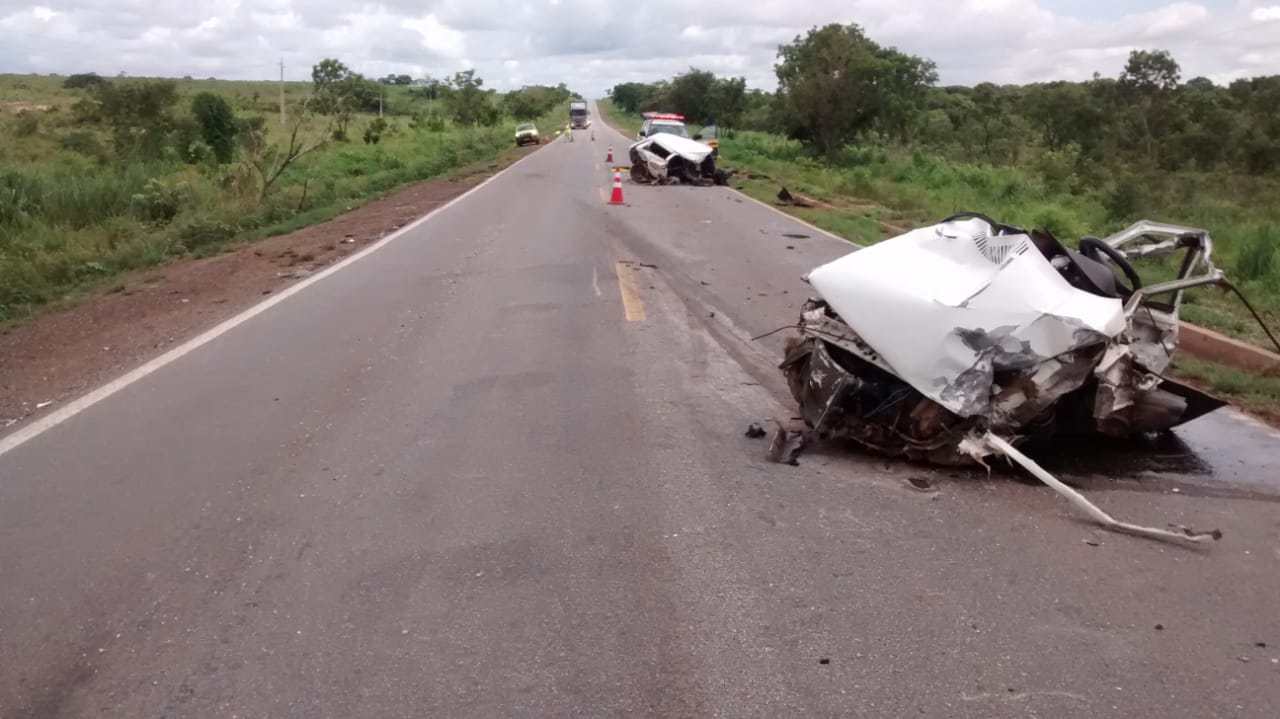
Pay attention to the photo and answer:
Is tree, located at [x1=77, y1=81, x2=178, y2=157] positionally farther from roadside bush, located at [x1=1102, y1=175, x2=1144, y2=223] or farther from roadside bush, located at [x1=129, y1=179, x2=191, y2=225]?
roadside bush, located at [x1=1102, y1=175, x2=1144, y2=223]

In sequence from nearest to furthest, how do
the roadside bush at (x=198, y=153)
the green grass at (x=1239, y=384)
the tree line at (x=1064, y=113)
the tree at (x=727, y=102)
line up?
the green grass at (x=1239, y=384), the roadside bush at (x=198, y=153), the tree line at (x=1064, y=113), the tree at (x=727, y=102)

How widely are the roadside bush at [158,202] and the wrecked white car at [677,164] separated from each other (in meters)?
12.2

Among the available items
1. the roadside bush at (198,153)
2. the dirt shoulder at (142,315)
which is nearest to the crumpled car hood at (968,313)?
the dirt shoulder at (142,315)

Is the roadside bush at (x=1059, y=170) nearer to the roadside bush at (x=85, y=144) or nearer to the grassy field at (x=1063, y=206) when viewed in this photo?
the grassy field at (x=1063, y=206)

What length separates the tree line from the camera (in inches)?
1414

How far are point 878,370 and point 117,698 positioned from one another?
411 centimetres

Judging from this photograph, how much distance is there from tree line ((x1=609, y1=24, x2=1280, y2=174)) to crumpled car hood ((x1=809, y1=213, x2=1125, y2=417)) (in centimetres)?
3115

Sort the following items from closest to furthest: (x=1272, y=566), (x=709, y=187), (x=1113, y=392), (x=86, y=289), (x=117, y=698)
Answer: (x=117, y=698) < (x=1272, y=566) < (x=1113, y=392) < (x=86, y=289) < (x=709, y=187)

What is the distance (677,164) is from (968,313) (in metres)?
21.4

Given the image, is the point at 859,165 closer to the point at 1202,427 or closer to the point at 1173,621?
the point at 1202,427

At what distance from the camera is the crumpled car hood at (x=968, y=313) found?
5.29m

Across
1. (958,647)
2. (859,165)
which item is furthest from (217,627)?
(859,165)

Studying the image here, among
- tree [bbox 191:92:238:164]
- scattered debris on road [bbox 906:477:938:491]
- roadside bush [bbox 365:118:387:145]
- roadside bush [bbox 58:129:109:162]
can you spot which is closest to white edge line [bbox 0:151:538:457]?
scattered debris on road [bbox 906:477:938:491]

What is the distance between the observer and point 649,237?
15297mm
